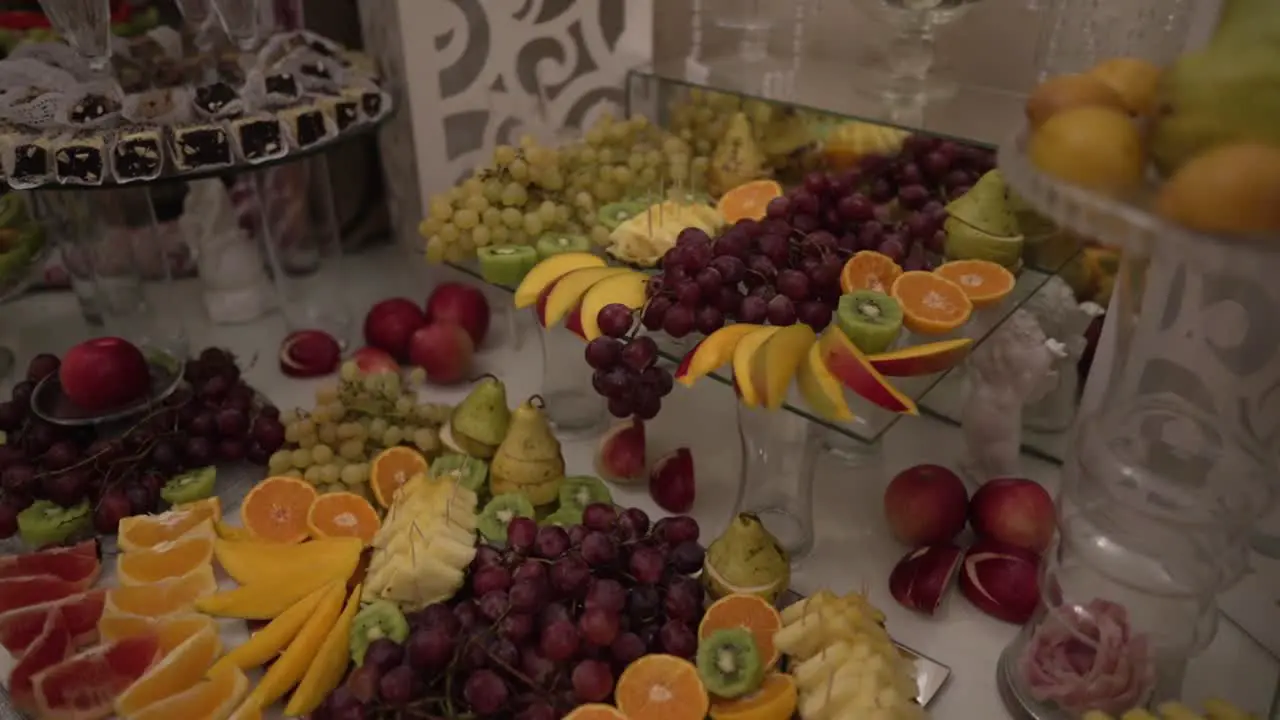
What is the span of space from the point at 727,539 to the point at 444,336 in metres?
0.53

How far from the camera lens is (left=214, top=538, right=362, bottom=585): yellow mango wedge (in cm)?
84

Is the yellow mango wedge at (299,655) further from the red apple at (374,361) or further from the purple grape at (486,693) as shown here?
the red apple at (374,361)

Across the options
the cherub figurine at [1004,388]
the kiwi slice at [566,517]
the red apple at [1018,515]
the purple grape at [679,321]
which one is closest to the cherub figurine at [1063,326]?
the cherub figurine at [1004,388]

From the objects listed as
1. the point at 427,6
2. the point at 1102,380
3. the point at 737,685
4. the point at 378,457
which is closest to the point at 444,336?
the point at 378,457

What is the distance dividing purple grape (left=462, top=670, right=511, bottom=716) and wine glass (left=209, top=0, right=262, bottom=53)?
823mm

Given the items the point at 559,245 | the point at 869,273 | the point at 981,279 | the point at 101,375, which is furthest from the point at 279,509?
the point at 981,279

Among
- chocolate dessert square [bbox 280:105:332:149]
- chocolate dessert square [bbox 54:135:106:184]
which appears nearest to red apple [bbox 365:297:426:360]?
chocolate dessert square [bbox 280:105:332:149]

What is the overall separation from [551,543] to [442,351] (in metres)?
0.47

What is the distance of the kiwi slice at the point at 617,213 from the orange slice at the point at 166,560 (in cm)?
51

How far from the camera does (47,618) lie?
0.81m

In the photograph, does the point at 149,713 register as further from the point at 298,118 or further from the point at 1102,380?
the point at 1102,380

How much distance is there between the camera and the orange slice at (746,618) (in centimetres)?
77

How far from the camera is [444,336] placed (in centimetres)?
121

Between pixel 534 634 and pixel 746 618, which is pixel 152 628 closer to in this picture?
pixel 534 634
